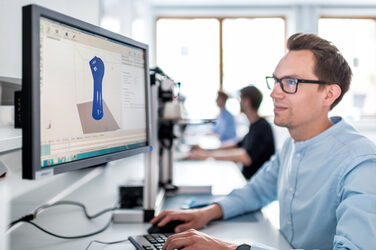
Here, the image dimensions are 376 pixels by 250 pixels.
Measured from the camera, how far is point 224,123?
5207 millimetres

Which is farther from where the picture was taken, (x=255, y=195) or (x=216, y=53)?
(x=216, y=53)

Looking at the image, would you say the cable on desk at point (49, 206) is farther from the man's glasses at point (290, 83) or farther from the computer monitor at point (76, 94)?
the man's glasses at point (290, 83)

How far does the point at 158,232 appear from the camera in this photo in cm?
102

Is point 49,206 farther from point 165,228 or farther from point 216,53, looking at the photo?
point 216,53

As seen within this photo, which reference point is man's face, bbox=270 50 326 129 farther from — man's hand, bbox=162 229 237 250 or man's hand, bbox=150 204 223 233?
man's hand, bbox=162 229 237 250

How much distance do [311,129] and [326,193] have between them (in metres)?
0.25

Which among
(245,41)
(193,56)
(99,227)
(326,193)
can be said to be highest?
(245,41)

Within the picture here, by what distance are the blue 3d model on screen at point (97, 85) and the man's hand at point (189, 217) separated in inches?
16.4

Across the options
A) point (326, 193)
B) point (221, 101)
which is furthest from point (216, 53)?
point (326, 193)

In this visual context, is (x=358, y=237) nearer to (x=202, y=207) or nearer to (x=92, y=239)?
(x=202, y=207)

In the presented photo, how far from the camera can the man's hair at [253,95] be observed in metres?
3.09

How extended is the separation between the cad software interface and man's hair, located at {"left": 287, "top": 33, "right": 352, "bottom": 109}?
59 cm

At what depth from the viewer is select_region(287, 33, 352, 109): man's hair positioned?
1.13 metres

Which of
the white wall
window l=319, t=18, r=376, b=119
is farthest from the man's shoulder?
window l=319, t=18, r=376, b=119
